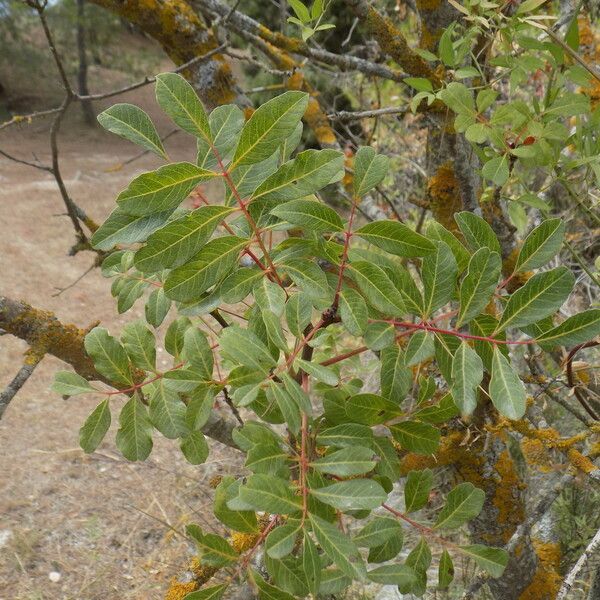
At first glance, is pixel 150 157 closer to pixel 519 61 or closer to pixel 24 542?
pixel 24 542

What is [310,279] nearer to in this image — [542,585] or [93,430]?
[93,430]

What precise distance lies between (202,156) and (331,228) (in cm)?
14

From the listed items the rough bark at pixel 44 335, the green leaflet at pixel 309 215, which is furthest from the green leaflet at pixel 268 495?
the rough bark at pixel 44 335

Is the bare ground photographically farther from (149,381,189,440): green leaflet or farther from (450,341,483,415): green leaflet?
(450,341,483,415): green leaflet

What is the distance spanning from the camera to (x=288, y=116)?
0.56 m

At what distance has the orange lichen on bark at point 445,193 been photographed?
1.36 m

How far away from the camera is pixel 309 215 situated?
1.91 ft

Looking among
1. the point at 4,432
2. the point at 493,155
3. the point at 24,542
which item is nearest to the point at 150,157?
the point at 4,432

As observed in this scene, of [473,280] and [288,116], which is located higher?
[288,116]

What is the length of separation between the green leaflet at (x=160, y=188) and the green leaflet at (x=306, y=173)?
73mm

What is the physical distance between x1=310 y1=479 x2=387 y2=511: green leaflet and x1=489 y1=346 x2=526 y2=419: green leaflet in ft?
0.42

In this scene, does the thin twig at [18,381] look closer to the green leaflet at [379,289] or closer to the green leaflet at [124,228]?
the green leaflet at [124,228]

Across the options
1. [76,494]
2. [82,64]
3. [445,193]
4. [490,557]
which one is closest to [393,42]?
[445,193]

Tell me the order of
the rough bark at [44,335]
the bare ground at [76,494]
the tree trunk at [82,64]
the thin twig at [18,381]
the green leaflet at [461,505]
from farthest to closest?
the tree trunk at [82,64], the bare ground at [76,494], the rough bark at [44,335], the thin twig at [18,381], the green leaflet at [461,505]
